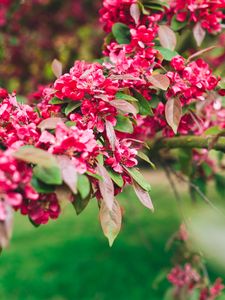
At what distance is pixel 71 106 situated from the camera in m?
1.30

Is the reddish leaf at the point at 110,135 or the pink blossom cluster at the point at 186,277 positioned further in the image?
the pink blossom cluster at the point at 186,277

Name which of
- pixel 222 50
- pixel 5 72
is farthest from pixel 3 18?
pixel 222 50

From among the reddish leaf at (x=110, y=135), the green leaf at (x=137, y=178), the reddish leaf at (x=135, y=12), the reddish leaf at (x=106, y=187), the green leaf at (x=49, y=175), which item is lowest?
the green leaf at (x=137, y=178)

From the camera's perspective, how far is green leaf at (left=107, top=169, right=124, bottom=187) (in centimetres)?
119

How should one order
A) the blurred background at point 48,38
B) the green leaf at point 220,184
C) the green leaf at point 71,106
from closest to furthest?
the green leaf at point 71,106
the green leaf at point 220,184
the blurred background at point 48,38

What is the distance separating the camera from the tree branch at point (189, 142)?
162 centimetres

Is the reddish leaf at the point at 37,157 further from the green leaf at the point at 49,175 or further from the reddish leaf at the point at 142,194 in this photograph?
the reddish leaf at the point at 142,194

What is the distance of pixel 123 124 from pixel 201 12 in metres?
0.62

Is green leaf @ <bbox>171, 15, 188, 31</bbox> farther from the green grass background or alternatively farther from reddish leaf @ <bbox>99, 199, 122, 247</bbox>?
the green grass background

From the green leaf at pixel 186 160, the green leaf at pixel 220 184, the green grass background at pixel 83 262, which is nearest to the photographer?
the green leaf at pixel 186 160

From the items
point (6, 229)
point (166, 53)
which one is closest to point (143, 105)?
point (166, 53)

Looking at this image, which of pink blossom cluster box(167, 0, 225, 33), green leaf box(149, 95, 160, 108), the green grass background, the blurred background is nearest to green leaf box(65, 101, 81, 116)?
green leaf box(149, 95, 160, 108)

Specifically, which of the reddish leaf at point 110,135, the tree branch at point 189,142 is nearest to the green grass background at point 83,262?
the tree branch at point 189,142

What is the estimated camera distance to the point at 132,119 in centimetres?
144
